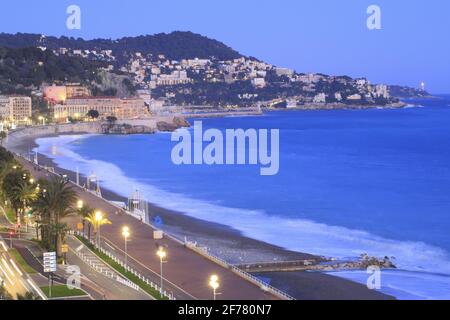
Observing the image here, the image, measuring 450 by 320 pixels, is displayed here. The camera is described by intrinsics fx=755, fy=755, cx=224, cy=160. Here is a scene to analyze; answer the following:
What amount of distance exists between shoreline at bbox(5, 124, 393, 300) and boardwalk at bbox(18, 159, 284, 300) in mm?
1125

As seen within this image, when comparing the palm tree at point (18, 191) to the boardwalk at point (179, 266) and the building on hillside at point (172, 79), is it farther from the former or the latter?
the building on hillside at point (172, 79)

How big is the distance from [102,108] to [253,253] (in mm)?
68743

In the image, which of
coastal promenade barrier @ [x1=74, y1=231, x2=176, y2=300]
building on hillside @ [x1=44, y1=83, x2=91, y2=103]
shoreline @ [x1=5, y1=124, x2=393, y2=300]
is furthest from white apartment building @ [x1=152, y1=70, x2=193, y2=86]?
coastal promenade barrier @ [x1=74, y1=231, x2=176, y2=300]

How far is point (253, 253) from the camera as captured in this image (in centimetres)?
2036

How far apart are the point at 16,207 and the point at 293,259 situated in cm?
825

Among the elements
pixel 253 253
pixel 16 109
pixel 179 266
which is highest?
pixel 16 109

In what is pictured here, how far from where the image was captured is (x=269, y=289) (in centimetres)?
1541

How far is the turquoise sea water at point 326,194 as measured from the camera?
2133 centimetres

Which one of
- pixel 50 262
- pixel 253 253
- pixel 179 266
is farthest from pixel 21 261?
pixel 253 253

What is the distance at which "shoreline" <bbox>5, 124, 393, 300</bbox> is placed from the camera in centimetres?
1630

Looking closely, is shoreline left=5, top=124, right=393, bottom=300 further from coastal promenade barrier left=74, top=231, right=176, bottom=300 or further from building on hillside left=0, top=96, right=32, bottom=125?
building on hillside left=0, top=96, right=32, bottom=125

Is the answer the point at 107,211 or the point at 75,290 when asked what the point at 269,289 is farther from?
the point at 107,211

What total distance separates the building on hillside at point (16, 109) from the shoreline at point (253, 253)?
47.7 meters

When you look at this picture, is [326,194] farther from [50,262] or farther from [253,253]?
[50,262]
